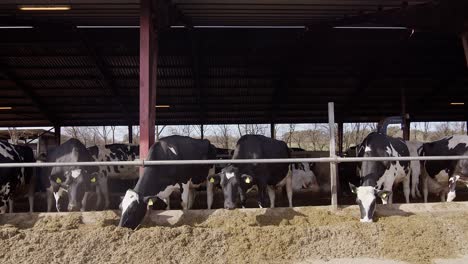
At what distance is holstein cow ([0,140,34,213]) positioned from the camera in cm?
965

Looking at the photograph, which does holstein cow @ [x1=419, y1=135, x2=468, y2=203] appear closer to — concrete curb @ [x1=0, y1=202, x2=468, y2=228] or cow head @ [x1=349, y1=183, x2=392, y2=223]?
concrete curb @ [x1=0, y1=202, x2=468, y2=228]

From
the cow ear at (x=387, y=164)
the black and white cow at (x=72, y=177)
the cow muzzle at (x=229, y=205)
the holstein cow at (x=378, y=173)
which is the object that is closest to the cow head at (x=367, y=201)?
the holstein cow at (x=378, y=173)

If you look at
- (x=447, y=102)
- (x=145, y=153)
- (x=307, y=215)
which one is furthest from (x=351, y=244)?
(x=447, y=102)

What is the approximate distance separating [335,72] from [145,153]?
31.7 ft

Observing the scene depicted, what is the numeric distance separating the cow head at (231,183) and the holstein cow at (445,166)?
16.0 ft

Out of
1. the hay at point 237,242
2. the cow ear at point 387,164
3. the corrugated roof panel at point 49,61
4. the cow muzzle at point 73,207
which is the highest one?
the corrugated roof panel at point 49,61

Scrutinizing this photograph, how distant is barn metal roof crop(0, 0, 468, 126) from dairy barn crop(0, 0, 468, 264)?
0.22 feet

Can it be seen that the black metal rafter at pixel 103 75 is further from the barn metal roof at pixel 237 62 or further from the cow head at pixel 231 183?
the cow head at pixel 231 183

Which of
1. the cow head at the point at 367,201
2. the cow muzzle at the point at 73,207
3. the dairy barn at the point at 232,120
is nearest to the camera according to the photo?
the dairy barn at the point at 232,120

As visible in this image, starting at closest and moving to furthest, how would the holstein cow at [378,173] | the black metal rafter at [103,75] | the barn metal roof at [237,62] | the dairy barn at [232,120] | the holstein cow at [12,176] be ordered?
the dairy barn at [232,120]
the holstein cow at [378,173]
the holstein cow at [12,176]
the barn metal roof at [237,62]
the black metal rafter at [103,75]

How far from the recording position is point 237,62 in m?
15.5

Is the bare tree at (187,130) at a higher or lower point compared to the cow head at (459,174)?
higher

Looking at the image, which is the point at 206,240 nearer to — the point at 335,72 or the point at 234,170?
the point at 234,170

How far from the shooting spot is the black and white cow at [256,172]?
841cm
